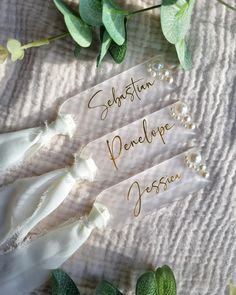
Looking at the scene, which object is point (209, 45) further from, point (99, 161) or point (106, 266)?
point (106, 266)

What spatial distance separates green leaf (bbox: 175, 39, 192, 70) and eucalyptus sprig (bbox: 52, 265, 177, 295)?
11.6 inches

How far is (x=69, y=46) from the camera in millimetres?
756

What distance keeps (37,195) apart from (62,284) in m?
0.13

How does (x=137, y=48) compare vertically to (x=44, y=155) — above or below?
above

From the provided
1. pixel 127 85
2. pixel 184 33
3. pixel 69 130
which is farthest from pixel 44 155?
pixel 184 33

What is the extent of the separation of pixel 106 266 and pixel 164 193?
14 cm

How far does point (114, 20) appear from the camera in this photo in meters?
0.69

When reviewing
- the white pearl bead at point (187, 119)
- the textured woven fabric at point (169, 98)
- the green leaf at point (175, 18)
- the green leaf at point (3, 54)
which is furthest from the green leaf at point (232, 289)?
the green leaf at point (3, 54)

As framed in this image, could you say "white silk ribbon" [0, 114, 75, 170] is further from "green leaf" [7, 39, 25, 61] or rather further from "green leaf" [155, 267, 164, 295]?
"green leaf" [155, 267, 164, 295]

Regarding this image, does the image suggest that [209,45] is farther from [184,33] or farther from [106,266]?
[106,266]

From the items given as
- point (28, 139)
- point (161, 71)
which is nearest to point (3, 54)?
point (28, 139)

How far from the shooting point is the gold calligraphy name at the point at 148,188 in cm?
74

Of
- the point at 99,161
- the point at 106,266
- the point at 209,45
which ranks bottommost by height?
the point at 106,266

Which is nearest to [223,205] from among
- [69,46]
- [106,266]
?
[106,266]
